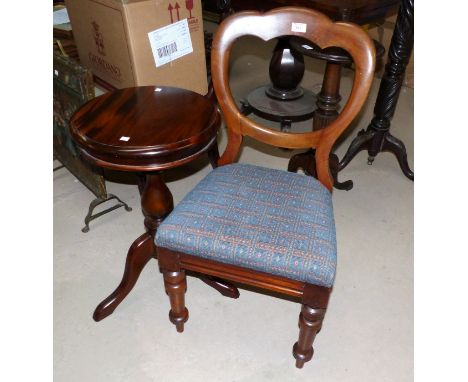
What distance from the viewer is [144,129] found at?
1.16m

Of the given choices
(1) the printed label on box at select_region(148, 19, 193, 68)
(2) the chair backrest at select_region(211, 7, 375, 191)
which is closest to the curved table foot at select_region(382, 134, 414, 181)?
(2) the chair backrest at select_region(211, 7, 375, 191)

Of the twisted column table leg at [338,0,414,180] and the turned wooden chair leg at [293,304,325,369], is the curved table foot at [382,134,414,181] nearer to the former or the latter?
Result: the twisted column table leg at [338,0,414,180]

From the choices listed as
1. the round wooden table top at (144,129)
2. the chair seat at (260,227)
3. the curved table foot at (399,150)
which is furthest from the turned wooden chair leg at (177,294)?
the curved table foot at (399,150)

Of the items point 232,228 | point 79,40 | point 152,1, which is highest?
point 152,1

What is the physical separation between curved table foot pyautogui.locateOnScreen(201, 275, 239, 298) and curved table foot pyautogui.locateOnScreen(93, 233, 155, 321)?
27 cm

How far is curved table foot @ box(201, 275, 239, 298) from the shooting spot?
1.61 metres

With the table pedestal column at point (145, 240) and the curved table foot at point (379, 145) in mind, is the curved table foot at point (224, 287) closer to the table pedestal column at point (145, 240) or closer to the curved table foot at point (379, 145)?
the table pedestal column at point (145, 240)

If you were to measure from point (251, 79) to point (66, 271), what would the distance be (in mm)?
2171

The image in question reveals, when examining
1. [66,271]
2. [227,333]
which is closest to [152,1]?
[66,271]

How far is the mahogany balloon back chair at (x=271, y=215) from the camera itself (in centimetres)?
109

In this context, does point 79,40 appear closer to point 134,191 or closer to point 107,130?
point 134,191

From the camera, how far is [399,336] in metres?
1.49

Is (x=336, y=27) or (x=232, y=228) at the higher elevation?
(x=336, y=27)

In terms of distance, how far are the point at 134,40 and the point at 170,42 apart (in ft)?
0.60
